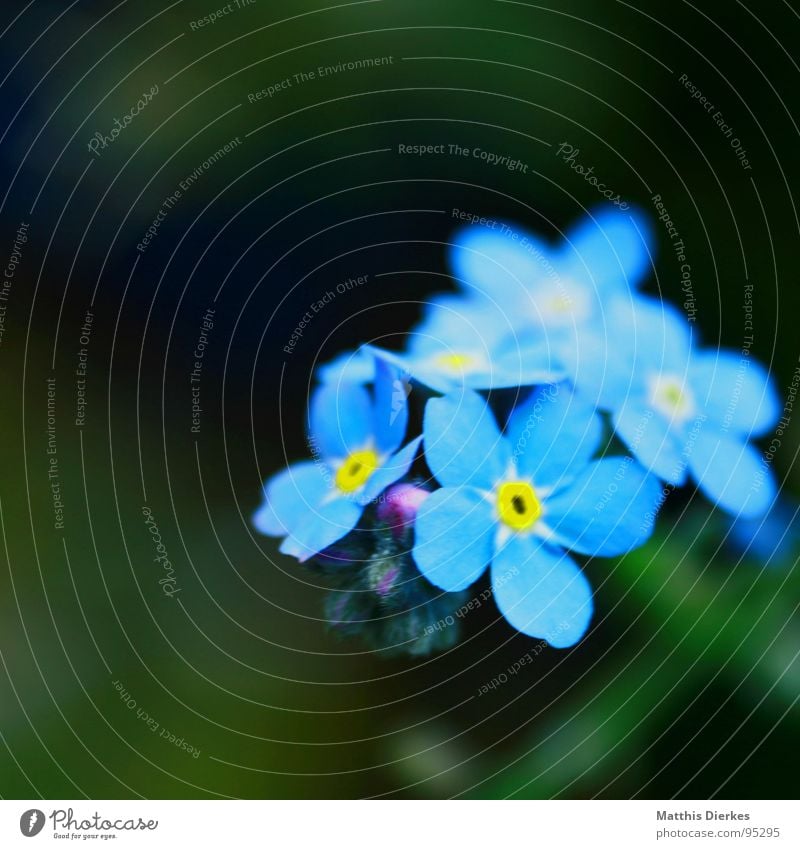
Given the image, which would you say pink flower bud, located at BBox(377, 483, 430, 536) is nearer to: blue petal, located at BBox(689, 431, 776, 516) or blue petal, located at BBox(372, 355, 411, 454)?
blue petal, located at BBox(372, 355, 411, 454)

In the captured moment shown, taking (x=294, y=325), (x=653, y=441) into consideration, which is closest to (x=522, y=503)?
(x=653, y=441)

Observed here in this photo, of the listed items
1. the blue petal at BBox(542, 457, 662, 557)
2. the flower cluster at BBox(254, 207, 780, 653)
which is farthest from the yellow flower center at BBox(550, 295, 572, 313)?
the blue petal at BBox(542, 457, 662, 557)

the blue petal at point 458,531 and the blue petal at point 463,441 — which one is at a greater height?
the blue petal at point 463,441

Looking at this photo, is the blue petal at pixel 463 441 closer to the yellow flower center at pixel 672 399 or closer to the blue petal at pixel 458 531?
the blue petal at pixel 458 531

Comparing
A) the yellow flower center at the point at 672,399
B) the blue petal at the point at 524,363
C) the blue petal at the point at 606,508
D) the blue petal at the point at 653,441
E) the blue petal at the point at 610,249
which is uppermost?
the blue petal at the point at 610,249

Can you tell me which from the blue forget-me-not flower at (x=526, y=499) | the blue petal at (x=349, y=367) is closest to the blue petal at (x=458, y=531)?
the blue forget-me-not flower at (x=526, y=499)

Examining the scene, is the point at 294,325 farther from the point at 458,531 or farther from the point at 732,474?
the point at 732,474
